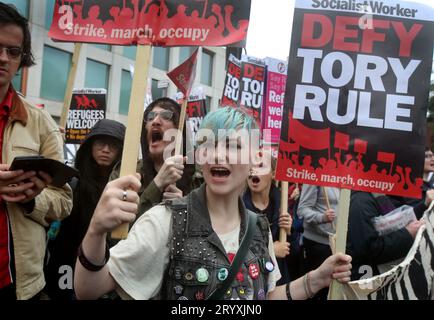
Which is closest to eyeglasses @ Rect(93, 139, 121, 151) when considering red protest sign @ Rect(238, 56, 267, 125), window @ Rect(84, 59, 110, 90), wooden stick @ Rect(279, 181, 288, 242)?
wooden stick @ Rect(279, 181, 288, 242)

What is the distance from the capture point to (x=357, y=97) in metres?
2.34

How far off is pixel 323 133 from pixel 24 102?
157 cm

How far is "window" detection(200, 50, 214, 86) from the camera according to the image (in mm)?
22703

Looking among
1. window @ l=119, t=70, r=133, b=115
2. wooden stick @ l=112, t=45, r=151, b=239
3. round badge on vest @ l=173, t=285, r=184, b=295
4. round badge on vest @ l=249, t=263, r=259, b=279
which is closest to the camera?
wooden stick @ l=112, t=45, r=151, b=239

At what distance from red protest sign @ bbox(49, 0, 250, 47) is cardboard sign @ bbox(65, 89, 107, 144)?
406cm

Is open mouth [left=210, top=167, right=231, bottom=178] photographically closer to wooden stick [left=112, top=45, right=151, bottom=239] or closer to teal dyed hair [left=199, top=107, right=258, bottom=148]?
teal dyed hair [left=199, top=107, right=258, bottom=148]

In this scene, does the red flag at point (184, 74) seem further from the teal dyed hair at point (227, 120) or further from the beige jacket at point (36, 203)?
the teal dyed hair at point (227, 120)

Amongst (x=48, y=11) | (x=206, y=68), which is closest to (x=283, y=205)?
(x=48, y=11)

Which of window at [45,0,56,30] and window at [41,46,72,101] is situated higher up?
window at [45,0,56,30]

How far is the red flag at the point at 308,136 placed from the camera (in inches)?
91.8

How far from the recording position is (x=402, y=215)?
114 inches

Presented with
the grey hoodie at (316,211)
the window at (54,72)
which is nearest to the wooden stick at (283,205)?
the grey hoodie at (316,211)

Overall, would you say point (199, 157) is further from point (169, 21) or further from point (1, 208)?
point (1, 208)
